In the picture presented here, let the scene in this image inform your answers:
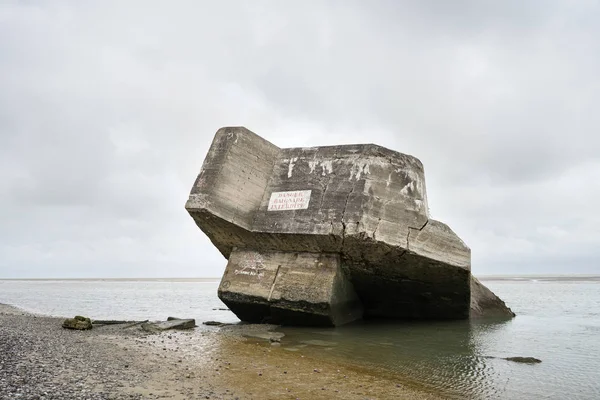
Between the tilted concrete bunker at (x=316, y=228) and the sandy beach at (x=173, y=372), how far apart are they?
1.60m

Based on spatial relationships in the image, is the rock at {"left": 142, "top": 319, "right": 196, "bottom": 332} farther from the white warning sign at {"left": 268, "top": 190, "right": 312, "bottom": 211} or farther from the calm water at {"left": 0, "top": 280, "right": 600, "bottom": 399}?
the white warning sign at {"left": 268, "top": 190, "right": 312, "bottom": 211}

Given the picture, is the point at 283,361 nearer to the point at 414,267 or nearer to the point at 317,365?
the point at 317,365

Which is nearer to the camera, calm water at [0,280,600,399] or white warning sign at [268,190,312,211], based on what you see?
calm water at [0,280,600,399]

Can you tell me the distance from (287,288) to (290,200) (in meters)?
1.56

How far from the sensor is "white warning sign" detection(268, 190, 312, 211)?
8.36 metres

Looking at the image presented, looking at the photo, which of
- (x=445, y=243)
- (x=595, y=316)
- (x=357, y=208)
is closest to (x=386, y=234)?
(x=357, y=208)

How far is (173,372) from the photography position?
15.2 ft

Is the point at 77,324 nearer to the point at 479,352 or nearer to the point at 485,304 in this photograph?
the point at 479,352

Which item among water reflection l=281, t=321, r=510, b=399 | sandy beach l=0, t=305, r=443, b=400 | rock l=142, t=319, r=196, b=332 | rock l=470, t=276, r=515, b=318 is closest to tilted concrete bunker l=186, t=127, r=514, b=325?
water reflection l=281, t=321, r=510, b=399

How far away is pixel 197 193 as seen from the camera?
8086 millimetres

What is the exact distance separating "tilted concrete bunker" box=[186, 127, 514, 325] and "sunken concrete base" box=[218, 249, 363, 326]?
18mm

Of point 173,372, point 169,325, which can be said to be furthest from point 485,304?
point 173,372

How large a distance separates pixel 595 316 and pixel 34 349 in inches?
464

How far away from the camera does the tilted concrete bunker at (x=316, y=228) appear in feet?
26.0
